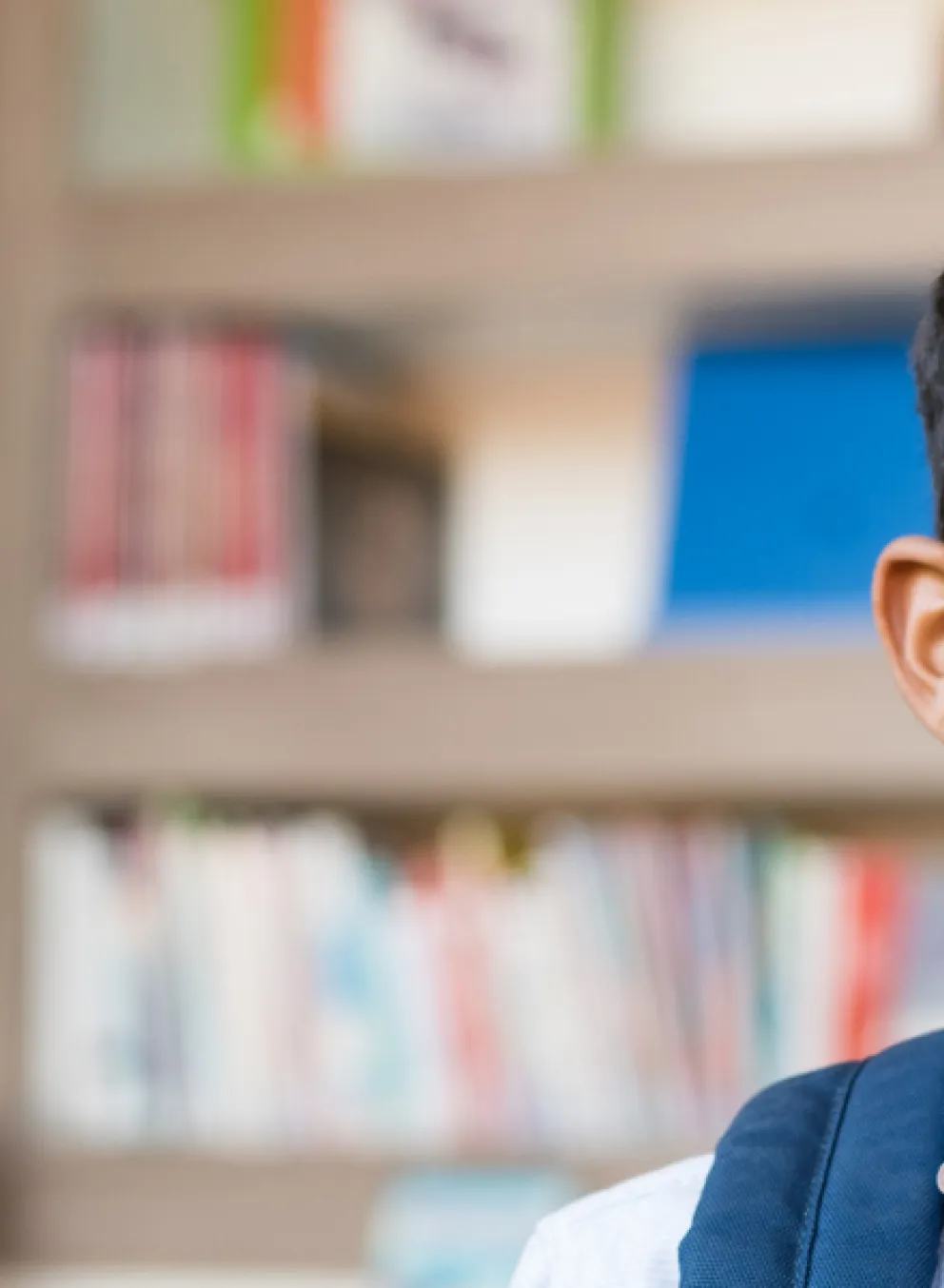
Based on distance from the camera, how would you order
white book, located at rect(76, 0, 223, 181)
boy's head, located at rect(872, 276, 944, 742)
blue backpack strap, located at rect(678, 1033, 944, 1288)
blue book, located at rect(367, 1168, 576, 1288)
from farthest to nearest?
white book, located at rect(76, 0, 223, 181) < blue book, located at rect(367, 1168, 576, 1288) < boy's head, located at rect(872, 276, 944, 742) < blue backpack strap, located at rect(678, 1033, 944, 1288)

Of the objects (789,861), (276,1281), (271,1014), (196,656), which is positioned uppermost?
(196,656)

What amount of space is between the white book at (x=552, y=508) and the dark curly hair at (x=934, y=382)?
1.01 metres

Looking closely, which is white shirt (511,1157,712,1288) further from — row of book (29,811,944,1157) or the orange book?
the orange book

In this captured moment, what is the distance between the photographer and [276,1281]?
165cm

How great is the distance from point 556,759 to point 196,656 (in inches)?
13.1

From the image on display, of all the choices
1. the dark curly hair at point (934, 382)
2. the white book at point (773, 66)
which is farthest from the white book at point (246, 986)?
the dark curly hair at point (934, 382)

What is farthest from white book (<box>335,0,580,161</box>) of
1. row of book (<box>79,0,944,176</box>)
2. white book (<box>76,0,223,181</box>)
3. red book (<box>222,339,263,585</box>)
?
red book (<box>222,339,263,585</box>)

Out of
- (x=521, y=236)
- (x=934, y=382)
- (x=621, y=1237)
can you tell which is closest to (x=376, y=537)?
(x=521, y=236)

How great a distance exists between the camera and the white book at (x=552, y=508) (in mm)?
1835

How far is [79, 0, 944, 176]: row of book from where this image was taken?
5.56ft

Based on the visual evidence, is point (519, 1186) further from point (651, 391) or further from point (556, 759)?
point (651, 391)

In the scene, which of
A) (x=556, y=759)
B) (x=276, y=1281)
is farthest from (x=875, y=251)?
(x=276, y=1281)

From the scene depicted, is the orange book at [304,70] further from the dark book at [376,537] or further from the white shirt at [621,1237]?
the white shirt at [621,1237]

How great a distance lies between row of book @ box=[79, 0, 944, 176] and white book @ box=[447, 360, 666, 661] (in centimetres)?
26
